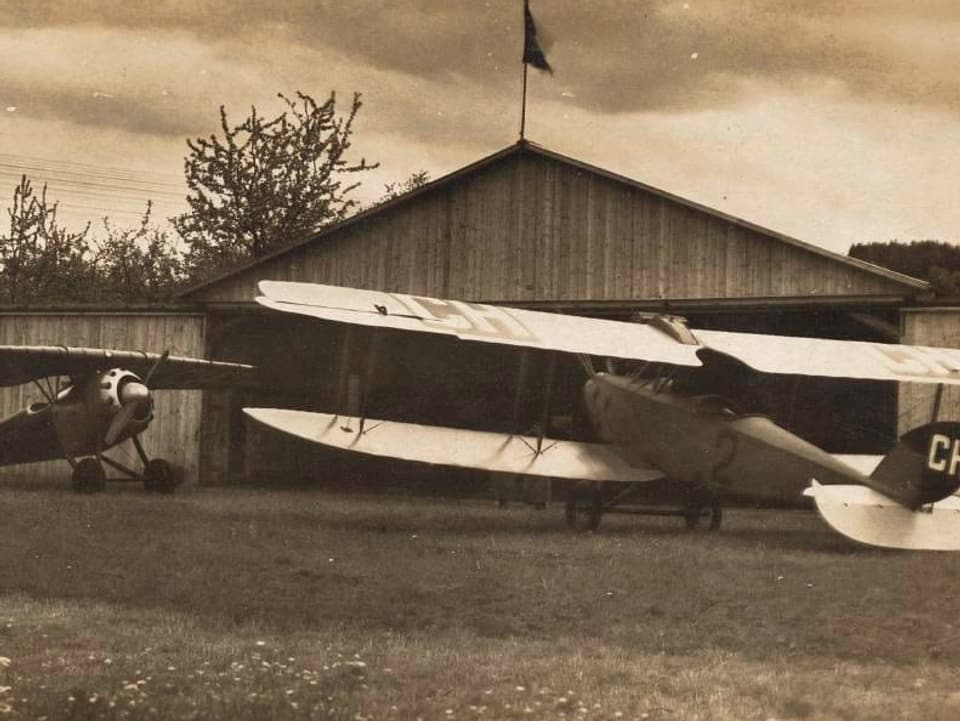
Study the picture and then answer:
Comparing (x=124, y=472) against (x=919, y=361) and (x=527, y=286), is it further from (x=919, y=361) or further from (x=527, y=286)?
(x=919, y=361)

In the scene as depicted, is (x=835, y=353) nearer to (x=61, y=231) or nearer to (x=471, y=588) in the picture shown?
(x=471, y=588)

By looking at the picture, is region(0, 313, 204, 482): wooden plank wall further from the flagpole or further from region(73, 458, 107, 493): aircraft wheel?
the flagpole

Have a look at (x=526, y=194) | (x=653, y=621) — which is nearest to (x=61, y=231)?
(x=526, y=194)

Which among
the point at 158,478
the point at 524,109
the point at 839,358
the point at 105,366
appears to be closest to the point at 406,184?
the point at 105,366

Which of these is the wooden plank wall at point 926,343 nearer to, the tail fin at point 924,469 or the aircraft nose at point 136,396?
the tail fin at point 924,469

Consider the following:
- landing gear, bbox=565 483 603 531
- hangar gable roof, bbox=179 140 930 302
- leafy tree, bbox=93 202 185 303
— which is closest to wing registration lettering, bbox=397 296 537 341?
landing gear, bbox=565 483 603 531
